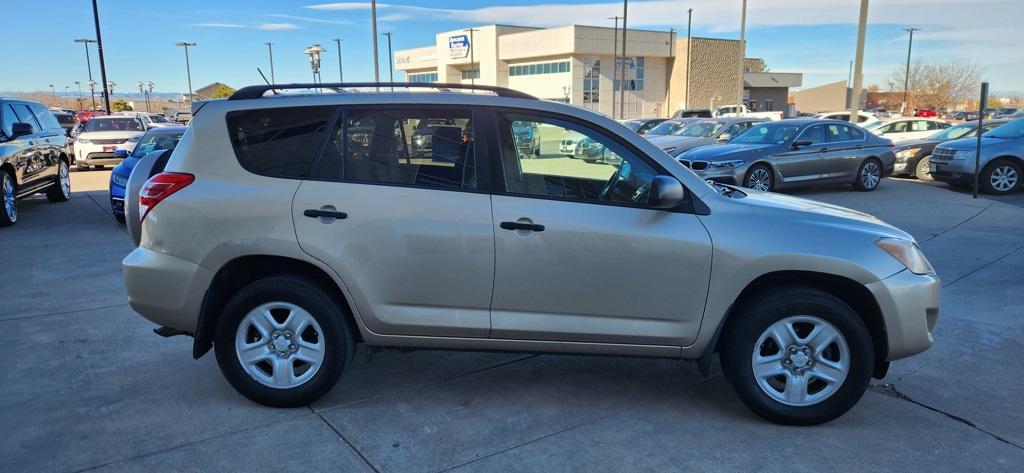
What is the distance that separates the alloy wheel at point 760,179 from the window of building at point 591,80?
50305mm

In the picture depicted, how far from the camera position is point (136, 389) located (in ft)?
13.8

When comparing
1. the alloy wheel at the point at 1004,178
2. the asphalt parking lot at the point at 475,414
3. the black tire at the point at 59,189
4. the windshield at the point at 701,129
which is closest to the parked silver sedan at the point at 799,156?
the alloy wheel at the point at 1004,178

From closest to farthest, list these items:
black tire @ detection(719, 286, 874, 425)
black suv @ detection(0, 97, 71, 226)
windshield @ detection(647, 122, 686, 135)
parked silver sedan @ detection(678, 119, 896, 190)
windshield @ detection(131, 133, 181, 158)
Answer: black tire @ detection(719, 286, 874, 425) < black suv @ detection(0, 97, 71, 226) < windshield @ detection(131, 133, 181, 158) < parked silver sedan @ detection(678, 119, 896, 190) < windshield @ detection(647, 122, 686, 135)

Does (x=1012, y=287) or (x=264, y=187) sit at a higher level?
(x=264, y=187)

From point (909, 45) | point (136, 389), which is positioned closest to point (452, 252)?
point (136, 389)

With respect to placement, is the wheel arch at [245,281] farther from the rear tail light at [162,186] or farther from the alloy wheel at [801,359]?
the alloy wheel at [801,359]

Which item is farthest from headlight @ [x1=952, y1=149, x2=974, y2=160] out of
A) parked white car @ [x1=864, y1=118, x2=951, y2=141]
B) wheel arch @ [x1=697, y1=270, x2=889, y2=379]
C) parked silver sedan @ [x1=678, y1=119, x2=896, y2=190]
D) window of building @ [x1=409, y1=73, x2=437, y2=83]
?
window of building @ [x1=409, y1=73, x2=437, y2=83]

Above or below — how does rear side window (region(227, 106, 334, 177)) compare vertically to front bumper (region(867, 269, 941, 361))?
above

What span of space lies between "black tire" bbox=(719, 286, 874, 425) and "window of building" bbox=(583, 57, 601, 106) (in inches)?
2359

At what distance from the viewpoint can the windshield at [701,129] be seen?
1903 cm

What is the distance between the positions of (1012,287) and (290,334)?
6.62 metres

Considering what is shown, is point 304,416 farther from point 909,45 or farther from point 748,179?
point 909,45

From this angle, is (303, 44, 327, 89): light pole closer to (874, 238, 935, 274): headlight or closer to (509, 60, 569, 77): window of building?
(874, 238, 935, 274): headlight

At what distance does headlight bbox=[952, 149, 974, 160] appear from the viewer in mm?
13630
